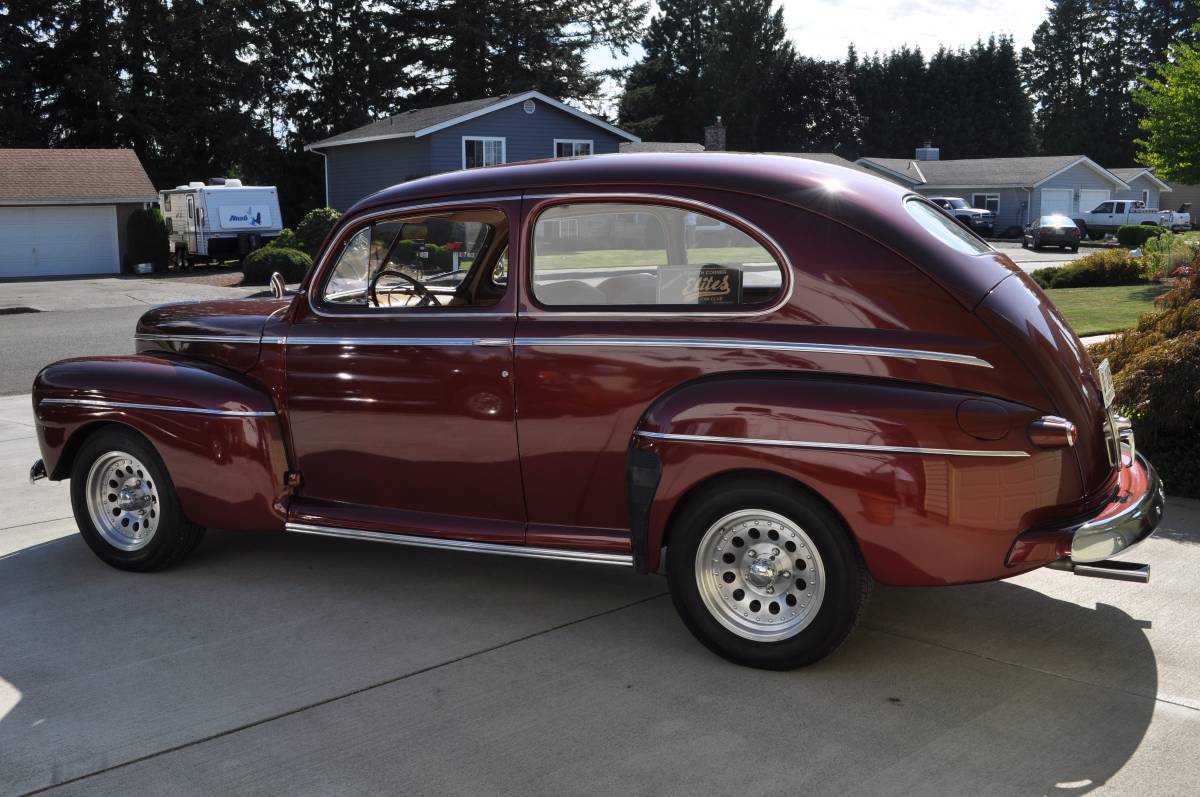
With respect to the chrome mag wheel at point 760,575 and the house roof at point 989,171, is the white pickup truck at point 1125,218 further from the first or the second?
the chrome mag wheel at point 760,575

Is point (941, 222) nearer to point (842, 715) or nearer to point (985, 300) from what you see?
point (985, 300)

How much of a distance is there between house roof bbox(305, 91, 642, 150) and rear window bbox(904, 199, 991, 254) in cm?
3237

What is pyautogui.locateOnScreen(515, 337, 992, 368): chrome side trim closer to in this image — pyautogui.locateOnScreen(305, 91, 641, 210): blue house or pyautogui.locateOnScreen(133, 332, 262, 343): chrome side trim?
pyautogui.locateOnScreen(133, 332, 262, 343): chrome side trim

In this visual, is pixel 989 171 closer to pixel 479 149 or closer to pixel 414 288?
pixel 479 149

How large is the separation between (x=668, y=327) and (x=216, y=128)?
1939 inches

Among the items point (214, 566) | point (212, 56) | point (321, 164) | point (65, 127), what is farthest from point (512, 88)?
point (214, 566)

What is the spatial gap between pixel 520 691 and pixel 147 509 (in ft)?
8.14

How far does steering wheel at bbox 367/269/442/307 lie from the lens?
17.3 feet

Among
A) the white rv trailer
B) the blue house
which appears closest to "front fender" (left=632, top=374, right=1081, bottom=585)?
the blue house

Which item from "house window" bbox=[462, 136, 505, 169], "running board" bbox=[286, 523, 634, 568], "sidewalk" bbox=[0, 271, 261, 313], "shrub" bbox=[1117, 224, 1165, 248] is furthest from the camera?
"shrub" bbox=[1117, 224, 1165, 248]

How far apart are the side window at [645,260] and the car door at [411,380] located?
231 millimetres

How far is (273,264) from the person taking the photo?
2952 centimetres

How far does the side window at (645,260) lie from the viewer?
4340 millimetres

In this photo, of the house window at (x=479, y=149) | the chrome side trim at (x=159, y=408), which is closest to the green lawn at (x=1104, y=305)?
the chrome side trim at (x=159, y=408)
